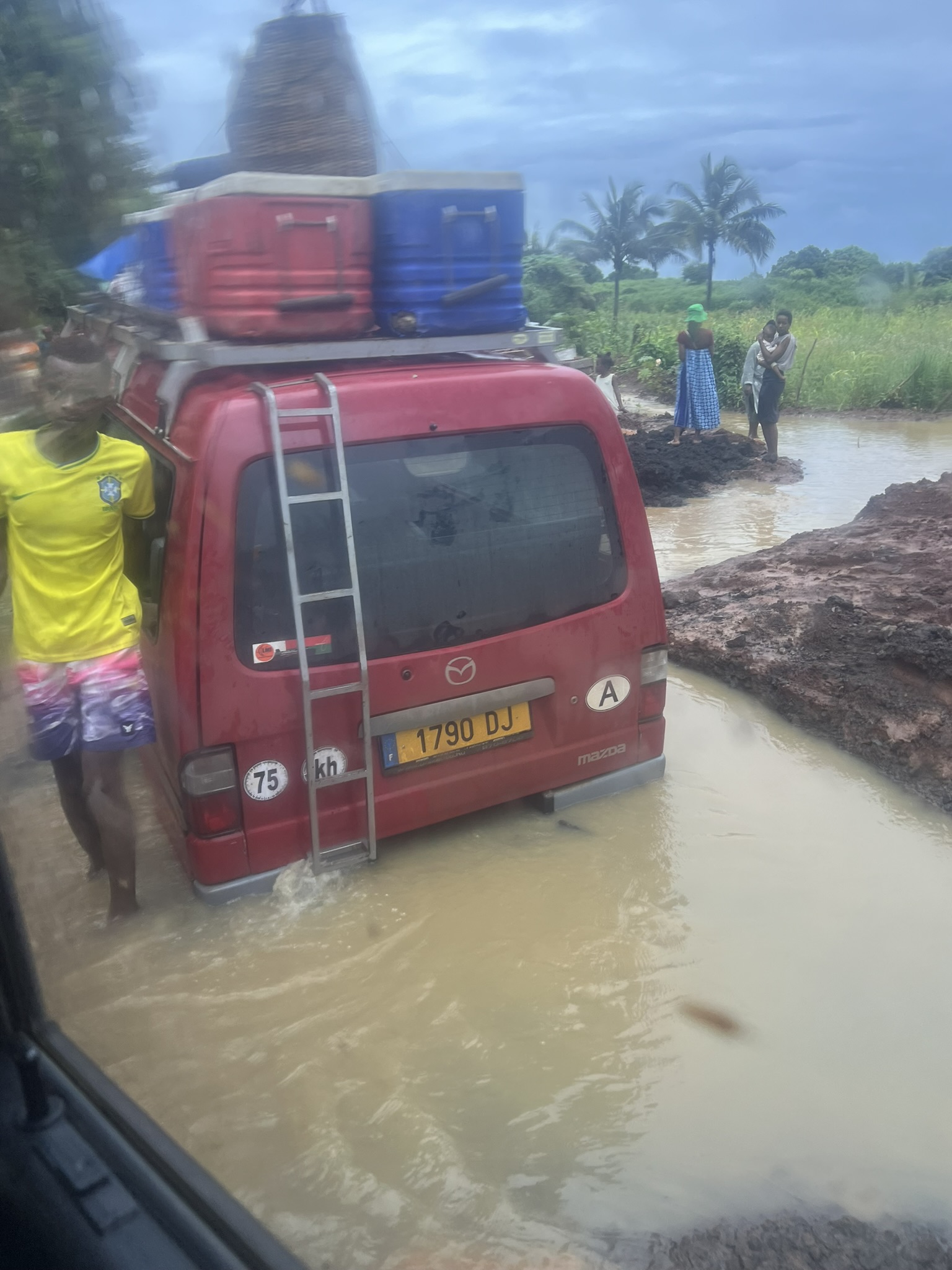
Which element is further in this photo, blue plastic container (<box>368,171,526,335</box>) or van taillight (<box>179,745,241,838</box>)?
blue plastic container (<box>368,171,526,335</box>)

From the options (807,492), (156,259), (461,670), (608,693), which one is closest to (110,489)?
(156,259)

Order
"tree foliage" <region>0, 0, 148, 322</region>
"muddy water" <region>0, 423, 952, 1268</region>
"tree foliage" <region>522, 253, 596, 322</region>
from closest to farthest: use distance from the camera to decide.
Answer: "tree foliage" <region>0, 0, 148, 322</region>, "muddy water" <region>0, 423, 952, 1268</region>, "tree foliage" <region>522, 253, 596, 322</region>

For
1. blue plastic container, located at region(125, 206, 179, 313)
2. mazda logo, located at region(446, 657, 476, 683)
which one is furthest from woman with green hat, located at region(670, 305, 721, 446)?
blue plastic container, located at region(125, 206, 179, 313)

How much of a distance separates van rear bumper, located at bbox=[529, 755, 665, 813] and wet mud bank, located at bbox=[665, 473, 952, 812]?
122 centimetres

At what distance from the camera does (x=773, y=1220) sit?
2.27 meters

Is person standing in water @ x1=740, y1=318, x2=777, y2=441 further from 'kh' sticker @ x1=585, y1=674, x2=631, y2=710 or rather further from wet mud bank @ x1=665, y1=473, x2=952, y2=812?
'kh' sticker @ x1=585, y1=674, x2=631, y2=710

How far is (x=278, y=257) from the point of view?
133 inches

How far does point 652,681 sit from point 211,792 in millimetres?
1776

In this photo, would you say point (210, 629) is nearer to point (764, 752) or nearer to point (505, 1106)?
point (505, 1106)

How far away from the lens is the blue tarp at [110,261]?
1.40 metres

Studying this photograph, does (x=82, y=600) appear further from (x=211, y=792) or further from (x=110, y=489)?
(x=211, y=792)

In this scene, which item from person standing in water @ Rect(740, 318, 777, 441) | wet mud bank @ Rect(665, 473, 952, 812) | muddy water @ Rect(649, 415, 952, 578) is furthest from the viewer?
person standing in water @ Rect(740, 318, 777, 441)

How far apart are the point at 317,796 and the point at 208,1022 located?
2.55ft

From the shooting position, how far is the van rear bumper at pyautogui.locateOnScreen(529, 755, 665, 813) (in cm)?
397
